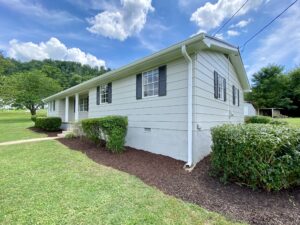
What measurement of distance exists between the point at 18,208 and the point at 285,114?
41725mm

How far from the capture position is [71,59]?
5353 centimetres

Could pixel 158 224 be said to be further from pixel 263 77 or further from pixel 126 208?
pixel 263 77

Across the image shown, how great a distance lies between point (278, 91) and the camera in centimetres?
3394

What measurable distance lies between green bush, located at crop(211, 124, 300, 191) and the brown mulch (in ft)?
0.83

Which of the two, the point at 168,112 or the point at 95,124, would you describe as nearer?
the point at 168,112

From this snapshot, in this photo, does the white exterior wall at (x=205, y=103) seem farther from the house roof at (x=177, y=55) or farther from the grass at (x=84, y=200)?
the grass at (x=84, y=200)

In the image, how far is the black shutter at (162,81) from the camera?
6.58 metres

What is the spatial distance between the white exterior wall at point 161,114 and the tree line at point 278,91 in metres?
32.7

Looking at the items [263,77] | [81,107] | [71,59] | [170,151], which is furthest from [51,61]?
[170,151]

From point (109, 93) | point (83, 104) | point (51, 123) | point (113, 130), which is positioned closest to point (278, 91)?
point (83, 104)

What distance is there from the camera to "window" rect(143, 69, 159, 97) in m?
7.04

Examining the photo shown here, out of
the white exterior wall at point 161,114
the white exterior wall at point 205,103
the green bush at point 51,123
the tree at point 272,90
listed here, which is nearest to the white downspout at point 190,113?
the white exterior wall at point 205,103

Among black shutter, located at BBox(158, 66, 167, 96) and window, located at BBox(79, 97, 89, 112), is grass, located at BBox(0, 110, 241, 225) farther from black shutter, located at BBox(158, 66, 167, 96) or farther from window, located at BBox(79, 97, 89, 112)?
window, located at BBox(79, 97, 89, 112)

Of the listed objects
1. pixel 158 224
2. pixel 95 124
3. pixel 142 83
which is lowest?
pixel 158 224
